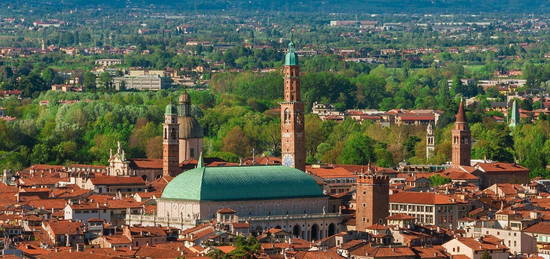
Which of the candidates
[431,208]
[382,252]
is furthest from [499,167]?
[382,252]

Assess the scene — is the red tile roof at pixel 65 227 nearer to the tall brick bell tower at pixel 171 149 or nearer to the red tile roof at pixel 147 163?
the tall brick bell tower at pixel 171 149

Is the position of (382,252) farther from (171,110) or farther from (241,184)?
(171,110)

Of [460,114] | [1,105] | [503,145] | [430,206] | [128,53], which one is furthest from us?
[128,53]

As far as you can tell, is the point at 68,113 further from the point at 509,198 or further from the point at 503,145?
the point at 509,198

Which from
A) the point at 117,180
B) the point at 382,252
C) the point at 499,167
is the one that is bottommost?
the point at 499,167

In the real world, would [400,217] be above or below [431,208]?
above

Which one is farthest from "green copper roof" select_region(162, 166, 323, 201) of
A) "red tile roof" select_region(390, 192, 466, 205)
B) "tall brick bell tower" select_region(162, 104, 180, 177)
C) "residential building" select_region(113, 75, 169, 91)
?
"residential building" select_region(113, 75, 169, 91)

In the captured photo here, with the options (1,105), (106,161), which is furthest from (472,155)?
(1,105)
